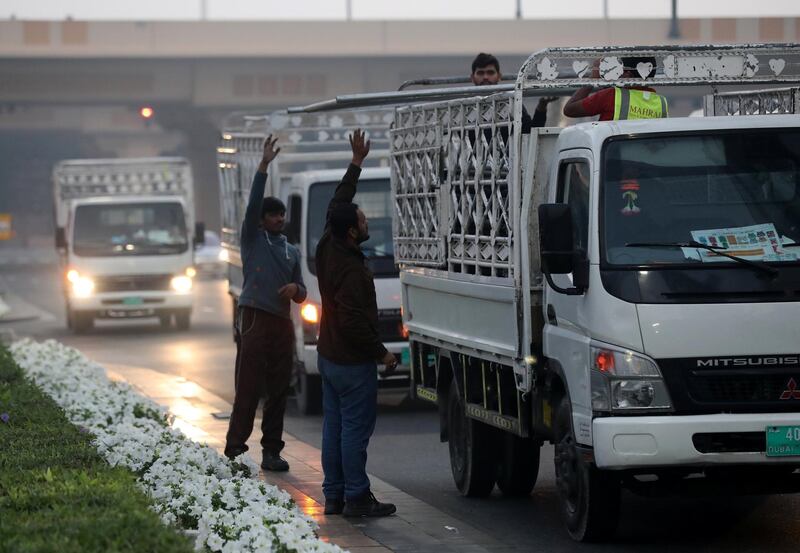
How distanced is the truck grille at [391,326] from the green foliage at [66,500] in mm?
5467

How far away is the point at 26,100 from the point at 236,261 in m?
39.4

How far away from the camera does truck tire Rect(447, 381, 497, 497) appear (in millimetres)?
10953

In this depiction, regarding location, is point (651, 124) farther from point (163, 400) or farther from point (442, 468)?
point (163, 400)

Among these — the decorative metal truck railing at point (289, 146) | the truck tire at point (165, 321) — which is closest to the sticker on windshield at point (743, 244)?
the decorative metal truck railing at point (289, 146)

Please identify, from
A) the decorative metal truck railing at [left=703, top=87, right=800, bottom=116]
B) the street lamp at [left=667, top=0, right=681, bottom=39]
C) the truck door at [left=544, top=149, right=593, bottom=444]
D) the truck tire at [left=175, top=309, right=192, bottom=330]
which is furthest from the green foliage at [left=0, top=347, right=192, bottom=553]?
the street lamp at [left=667, top=0, right=681, bottom=39]

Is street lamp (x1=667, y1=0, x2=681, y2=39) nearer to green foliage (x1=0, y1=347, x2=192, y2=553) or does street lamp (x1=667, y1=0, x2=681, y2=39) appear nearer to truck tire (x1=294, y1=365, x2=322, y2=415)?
truck tire (x1=294, y1=365, x2=322, y2=415)

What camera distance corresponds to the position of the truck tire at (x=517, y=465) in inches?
429

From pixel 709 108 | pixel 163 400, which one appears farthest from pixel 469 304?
pixel 163 400

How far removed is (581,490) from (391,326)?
7.47 metres

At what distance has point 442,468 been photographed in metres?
12.8

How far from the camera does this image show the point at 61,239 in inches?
1163

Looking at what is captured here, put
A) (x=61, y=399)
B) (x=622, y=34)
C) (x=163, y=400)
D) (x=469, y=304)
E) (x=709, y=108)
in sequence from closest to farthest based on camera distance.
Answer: (x=469, y=304), (x=709, y=108), (x=61, y=399), (x=163, y=400), (x=622, y=34)

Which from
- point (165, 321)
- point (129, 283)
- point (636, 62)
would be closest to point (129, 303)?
point (129, 283)

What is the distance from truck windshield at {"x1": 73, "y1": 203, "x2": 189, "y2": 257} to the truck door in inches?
793
